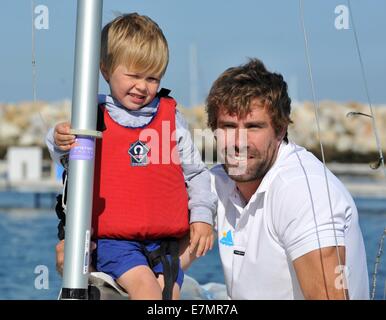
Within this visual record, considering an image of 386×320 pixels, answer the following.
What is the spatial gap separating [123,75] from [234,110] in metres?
0.46

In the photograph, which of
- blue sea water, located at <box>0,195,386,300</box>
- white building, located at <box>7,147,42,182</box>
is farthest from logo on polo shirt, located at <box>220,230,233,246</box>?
white building, located at <box>7,147,42,182</box>

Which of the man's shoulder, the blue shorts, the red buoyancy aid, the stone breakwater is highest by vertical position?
the stone breakwater

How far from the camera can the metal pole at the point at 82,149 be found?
268 cm

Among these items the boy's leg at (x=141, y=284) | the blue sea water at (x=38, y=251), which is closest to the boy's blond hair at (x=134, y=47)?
the boy's leg at (x=141, y=284)

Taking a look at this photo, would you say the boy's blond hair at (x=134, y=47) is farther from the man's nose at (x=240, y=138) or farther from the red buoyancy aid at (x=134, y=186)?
the man's nose at (x=240, y=138)

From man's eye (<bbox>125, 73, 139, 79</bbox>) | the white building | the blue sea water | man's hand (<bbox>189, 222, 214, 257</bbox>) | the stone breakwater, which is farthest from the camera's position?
the stone breakwater

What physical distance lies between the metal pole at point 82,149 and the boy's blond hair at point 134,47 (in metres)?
0.46

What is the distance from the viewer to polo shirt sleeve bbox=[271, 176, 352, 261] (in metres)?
3.05

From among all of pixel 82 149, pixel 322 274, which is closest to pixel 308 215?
pixel 322 274

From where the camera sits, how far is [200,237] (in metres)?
3.32

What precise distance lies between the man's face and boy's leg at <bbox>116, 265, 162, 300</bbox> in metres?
0.56

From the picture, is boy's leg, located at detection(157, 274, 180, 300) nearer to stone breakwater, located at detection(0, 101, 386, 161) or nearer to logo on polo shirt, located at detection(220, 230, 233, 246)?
logo on polo shirt, located at detection(220, 230, 233, 246)
